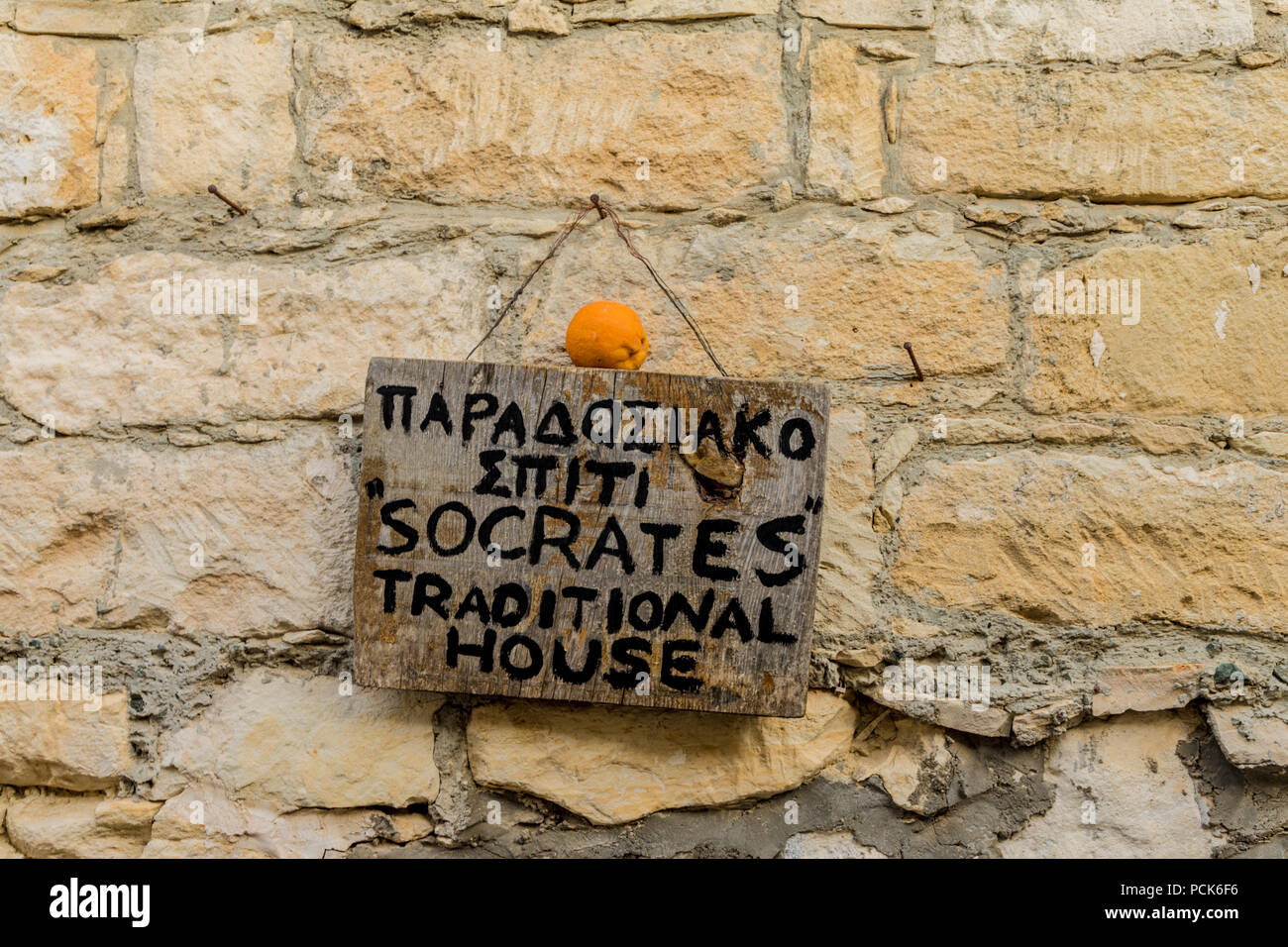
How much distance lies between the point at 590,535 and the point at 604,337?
27cm

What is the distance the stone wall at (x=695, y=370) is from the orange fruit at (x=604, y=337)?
11cm

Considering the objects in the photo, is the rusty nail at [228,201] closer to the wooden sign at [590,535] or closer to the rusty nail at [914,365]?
the wooden sign at [590,535]

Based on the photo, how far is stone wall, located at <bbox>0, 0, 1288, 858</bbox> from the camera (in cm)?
141

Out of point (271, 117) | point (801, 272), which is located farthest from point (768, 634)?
point (271, 117)

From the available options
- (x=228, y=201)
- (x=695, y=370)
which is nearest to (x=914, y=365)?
(x=695, y=370)

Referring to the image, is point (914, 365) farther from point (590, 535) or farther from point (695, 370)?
point (590, 535)

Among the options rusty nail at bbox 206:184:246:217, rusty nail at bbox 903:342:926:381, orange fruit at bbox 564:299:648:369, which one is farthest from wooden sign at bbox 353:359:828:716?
rusty nail at bbox 206:184:246:217

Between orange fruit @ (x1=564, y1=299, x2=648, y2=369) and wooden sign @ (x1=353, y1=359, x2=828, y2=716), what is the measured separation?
0.04 meters

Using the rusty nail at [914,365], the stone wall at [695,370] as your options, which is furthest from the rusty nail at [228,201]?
the rusty nail at [914,365]

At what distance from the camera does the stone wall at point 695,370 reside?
141 centimetres

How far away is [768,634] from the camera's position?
130 cm

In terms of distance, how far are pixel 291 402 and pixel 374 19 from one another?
609mm
